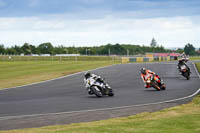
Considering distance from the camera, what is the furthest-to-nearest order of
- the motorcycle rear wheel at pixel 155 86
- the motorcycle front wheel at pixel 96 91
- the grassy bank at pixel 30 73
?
the grassy bank at pixel 30 73 → the motorcycle rear wheel at pixel 155 86 → the motorcycle front wheel at pixel 96 91

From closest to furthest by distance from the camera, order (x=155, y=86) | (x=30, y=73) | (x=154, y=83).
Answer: (x=155, y=86), (x=154, y=83), (x=30, y=73)

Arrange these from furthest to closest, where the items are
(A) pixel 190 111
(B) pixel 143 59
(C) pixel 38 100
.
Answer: (B) pixel 143 59
(C) pixel 38 100
(A) pixel 190 111

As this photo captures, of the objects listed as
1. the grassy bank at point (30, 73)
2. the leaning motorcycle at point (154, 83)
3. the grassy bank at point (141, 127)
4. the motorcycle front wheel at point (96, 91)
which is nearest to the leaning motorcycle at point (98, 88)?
the motorcycle front wheel at point (96, 91)

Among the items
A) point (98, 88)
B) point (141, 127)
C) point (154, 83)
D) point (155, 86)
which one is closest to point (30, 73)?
point (154, 83)

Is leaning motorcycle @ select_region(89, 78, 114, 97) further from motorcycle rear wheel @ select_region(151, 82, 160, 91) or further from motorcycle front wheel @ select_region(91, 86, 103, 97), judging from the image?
motorcycle rear wheel @ select_region(151, 82, 160, 91)

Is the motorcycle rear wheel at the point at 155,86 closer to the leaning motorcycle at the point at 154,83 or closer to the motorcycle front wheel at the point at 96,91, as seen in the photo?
the leaning motorcycle at the point at 154,83

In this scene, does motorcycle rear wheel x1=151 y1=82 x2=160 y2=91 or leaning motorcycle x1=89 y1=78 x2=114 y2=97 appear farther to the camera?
motorcycle rear wheel x1=151 y1=82 x2=160 y2=91

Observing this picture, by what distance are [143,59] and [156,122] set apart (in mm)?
80420

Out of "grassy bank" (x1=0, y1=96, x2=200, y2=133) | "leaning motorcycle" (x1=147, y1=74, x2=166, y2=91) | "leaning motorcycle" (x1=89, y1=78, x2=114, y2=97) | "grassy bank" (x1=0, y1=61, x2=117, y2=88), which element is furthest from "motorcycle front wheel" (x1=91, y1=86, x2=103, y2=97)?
"grassy bank" (x1=0, y1=61, x2=117, y2=88)

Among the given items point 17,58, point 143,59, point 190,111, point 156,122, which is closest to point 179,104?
point 190,111

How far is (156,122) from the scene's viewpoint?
11.0m

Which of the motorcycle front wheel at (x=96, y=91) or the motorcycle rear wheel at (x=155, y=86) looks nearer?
the motorcycle front wheel at (x=96, y=91)

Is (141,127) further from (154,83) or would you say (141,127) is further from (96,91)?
(154,83)

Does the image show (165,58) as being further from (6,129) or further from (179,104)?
(6,129)
